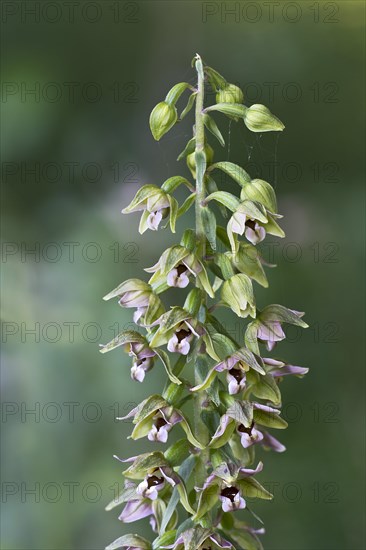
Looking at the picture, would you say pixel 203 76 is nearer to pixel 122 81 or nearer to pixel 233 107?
pixel 233 107

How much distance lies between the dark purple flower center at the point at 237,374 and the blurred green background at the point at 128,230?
1.49 metres

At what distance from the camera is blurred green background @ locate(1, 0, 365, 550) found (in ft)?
11.6

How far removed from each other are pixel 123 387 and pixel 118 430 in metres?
0.21

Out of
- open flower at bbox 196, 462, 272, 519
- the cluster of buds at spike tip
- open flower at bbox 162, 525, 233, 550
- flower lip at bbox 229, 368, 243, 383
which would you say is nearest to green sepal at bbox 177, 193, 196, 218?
the cluster of buds at spike tip

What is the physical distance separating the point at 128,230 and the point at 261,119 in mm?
1612

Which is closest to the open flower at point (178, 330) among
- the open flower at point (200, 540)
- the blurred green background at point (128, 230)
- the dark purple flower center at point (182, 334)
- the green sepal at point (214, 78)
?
the dark purple flower center at point (182, 334)

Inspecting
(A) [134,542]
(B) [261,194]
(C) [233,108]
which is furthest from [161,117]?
(A) [134,542]

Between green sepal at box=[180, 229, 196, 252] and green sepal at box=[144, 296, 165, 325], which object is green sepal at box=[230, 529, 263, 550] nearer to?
green sepal at box=[144, 296, 165, 325]

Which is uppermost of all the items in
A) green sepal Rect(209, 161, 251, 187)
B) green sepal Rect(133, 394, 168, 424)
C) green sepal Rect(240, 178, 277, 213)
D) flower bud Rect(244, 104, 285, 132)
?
flower bud Rect(244, 104, 285, 132)

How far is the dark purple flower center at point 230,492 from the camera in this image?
197cm

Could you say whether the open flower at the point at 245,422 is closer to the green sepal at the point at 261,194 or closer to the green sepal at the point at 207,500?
the green sepal at the point at 207,500

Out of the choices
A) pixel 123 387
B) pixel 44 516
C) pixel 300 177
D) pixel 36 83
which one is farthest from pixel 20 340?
pixel 300 177

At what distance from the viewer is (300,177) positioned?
4180 mm

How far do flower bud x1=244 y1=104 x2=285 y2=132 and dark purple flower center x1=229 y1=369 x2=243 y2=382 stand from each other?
2.04 feet
